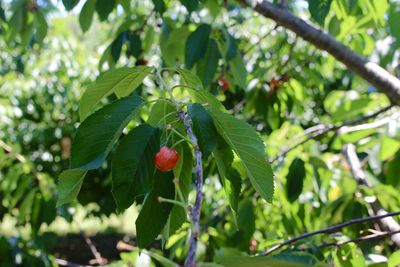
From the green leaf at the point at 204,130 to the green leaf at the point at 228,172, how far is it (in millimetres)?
48

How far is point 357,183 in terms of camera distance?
68.2 inches

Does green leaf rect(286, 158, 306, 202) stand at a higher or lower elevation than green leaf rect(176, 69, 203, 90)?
lower

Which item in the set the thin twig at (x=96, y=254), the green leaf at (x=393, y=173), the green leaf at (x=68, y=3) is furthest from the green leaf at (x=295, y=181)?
the green leaf at (x=68, y=3)

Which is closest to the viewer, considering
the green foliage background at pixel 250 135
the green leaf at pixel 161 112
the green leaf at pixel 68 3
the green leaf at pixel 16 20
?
the green leaf at pixel 161 112

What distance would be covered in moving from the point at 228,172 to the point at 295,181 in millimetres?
734

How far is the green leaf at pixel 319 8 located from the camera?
3.94ft

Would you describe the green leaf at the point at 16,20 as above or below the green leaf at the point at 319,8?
above

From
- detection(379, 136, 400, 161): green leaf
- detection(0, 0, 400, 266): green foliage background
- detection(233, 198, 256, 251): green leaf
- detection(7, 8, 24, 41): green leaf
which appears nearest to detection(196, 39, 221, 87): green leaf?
detection(0, 0, 400, 266): green foliage background

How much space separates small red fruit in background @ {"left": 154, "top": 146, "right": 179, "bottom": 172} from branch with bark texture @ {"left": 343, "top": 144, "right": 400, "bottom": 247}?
2.73ft

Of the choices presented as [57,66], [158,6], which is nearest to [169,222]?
[158,6]

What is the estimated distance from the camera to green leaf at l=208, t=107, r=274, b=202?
745 mm

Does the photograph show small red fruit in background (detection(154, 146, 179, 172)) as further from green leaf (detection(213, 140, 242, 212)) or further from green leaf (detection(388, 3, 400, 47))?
green leaf (detection(388, 3, 400, 47))

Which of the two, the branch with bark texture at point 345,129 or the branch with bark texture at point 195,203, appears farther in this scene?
the branch with bark texture at point 345,129

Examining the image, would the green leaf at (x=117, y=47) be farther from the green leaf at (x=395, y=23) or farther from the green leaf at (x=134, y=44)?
the green leaf at (x=395, y=23)
